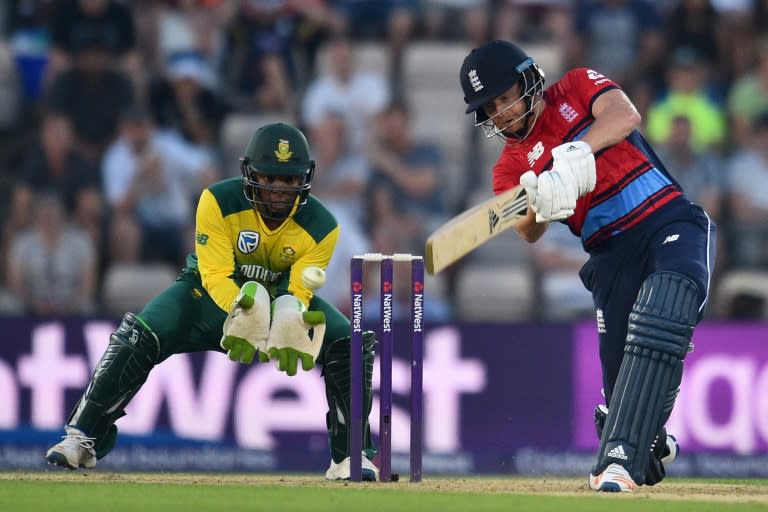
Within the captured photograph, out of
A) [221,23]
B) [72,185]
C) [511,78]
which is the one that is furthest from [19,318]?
[511,78]

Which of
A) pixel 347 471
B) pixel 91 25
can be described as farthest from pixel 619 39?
pixel 347 471

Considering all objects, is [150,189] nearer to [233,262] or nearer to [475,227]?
[233,262]

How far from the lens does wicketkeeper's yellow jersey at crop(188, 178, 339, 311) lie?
684 centimetres

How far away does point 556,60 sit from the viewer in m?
11.8

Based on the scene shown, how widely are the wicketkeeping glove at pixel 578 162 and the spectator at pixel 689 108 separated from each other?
5.27 metres

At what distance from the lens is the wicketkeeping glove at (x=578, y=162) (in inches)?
242

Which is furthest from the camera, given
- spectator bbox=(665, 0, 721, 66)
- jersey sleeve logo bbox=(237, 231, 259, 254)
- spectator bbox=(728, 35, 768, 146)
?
spectator bbox=(665, 0, 721, 66)

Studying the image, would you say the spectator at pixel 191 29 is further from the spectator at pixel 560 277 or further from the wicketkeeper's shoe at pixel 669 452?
the wicketkeeper's shoe at pixel 669 452

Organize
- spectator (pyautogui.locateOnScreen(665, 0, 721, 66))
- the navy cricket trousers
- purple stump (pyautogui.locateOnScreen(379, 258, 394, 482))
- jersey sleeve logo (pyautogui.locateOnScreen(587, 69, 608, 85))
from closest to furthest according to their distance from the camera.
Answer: the navy cricket trousers
jersey sleeve logo (pyautogui.locateOnScreen(587, 69, 608, 85))
purple stump (pyautogui.locateOnScreen(379, 258, 394, 482))
spectator (pyautogui.locateOnScreen(665, 0, 721, 66))

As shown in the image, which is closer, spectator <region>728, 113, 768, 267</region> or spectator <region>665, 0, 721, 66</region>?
spectator <region>728, 113, 768, 267</region>

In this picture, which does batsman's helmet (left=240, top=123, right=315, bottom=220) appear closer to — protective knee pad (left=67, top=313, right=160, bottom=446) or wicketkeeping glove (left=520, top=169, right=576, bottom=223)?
protective knee pad (left=67, top=313, right=160, bottom=446)

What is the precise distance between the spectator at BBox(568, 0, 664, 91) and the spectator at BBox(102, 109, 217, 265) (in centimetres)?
315

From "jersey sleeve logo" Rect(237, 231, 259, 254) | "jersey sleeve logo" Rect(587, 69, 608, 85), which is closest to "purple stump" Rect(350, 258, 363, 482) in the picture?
"jersey sleeve logo" Rect(237, 231, 259, 254)

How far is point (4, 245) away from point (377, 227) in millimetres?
2648
